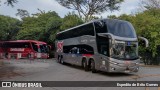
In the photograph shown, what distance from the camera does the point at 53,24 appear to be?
2099 inches

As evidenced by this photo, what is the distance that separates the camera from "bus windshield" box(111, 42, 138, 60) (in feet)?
62.7

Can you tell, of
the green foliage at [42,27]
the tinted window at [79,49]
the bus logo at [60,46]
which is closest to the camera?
the tinted window at [79,49]

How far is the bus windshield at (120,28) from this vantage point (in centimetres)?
1956

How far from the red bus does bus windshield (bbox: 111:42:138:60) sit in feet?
97.4

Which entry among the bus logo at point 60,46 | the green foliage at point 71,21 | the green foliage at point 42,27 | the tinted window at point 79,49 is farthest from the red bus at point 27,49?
the tinted window at point 79,49

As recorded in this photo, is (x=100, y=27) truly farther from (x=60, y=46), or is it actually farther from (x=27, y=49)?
(x=27, y=49)

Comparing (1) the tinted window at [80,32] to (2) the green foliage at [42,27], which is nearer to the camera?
(1) the tinted window at [80,32]

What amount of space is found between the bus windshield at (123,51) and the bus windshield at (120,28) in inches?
30.2

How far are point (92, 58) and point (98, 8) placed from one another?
31542mm

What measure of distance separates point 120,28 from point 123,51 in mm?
1671

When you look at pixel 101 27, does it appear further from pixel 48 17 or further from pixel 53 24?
Result: pixel 48 17

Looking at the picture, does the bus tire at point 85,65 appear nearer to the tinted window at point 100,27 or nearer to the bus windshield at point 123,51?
the tinted window at point 100,27

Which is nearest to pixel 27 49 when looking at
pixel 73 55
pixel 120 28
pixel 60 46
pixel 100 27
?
pixel 60 46

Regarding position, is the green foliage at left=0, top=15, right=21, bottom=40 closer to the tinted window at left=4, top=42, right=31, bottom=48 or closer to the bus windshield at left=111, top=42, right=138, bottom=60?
the tinted window at left=4, top=42, right=31, bottom=48
